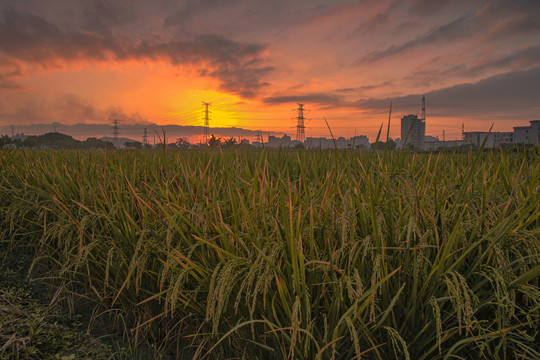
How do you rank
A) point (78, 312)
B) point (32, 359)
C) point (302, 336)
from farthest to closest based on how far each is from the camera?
point (78, 312) → point (32, 359) → point (302, 336)

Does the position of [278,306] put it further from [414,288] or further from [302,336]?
[414,288]

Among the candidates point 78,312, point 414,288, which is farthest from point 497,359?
point 78,312

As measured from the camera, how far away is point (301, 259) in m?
1.55

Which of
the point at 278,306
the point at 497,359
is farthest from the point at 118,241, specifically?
the point at 497,359

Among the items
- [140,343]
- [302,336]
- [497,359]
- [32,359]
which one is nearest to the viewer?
[497,359]

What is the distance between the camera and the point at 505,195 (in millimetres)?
2660

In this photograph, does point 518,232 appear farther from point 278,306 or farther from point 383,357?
point 278,306

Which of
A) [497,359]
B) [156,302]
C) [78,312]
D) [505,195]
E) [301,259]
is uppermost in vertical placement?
[505,195]

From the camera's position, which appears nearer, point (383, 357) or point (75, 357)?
point (383, 357)

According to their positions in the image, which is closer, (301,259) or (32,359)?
(301,259)

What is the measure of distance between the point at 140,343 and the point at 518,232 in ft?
9.07

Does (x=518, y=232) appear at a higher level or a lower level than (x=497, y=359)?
higher

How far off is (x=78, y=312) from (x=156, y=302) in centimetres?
111

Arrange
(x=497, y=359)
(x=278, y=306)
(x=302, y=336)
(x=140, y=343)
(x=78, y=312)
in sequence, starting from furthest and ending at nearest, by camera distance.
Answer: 1. (x=78, y=312)
2. (x=140, y=343)
3. (x=278, y=306)
4. (x=302, y=336)
5. (x=497, y=359)
